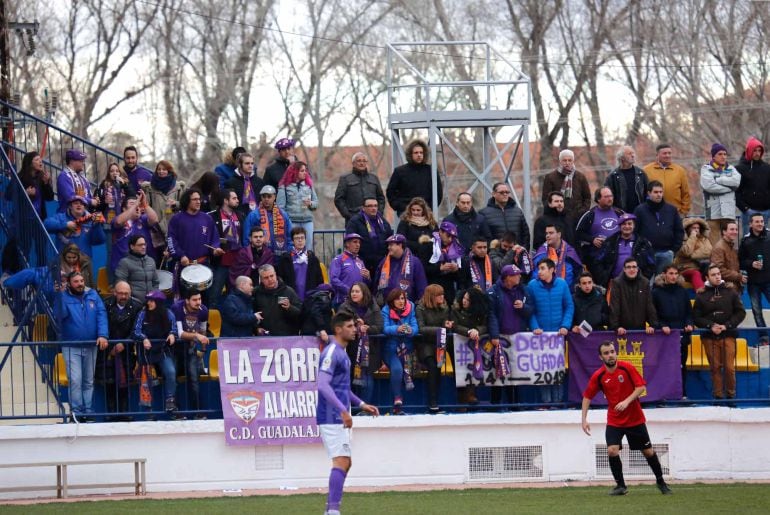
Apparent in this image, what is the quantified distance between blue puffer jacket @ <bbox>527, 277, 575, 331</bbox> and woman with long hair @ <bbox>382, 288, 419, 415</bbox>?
5.08 feet

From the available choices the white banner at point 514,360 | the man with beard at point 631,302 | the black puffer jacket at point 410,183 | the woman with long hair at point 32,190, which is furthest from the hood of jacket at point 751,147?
the woman with long hair at point 32,190

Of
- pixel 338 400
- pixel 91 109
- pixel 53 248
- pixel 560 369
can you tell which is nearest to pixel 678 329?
pixel 560 369

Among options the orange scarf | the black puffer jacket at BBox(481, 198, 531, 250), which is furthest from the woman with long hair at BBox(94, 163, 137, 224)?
the black puffer jacket at BBox(481, 198, 531, 250)

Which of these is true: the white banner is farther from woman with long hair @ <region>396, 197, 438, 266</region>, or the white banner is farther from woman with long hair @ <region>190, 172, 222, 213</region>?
woman with long hair @ <region>190, 172, 222, 213</region>

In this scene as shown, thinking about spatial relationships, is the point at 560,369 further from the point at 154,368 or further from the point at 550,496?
the point at 154,368

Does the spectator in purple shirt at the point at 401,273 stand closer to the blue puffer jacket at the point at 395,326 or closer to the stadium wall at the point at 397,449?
the blue puffer jacket at the point at 395,326

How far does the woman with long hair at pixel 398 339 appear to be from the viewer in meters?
17.8

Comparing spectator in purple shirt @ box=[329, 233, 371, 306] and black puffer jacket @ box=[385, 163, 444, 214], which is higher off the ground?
black puffer jacket @ box=[385, 163, 444, 214]

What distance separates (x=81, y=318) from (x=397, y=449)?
13.9ft

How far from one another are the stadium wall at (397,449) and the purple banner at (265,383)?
232mm

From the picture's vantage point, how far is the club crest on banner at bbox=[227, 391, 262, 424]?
17891 millimetres

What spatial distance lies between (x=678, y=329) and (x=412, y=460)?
3795 mm

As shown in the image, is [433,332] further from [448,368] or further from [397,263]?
[397,263]

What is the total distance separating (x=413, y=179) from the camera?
20.1m
